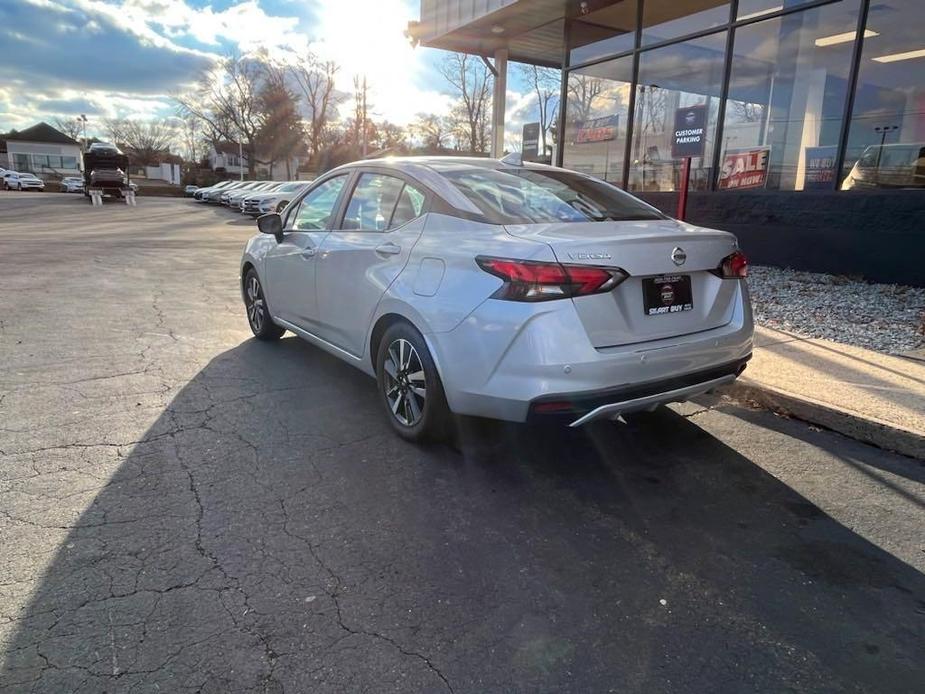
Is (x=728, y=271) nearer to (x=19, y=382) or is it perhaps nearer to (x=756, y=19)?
(x=19, y=382)

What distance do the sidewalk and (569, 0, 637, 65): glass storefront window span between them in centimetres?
910

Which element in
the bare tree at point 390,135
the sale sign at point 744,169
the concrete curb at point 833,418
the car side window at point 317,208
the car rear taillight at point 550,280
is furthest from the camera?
the bare tree at point 390,135

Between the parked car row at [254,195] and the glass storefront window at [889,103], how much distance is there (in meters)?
15.1

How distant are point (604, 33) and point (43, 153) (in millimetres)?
94972

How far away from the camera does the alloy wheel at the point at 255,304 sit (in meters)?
5.89

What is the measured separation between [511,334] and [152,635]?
6.17 feet

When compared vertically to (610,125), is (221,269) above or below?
below

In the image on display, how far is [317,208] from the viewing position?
198 inches

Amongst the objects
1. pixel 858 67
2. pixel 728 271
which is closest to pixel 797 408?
pixel 728 271

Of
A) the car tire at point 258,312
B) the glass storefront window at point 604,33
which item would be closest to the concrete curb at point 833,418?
the car tire at point 258,312

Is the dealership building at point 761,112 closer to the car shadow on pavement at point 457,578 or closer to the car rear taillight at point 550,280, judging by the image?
the car shadow on pavement at point 457,578

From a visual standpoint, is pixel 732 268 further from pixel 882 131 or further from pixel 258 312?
pixel 882 131

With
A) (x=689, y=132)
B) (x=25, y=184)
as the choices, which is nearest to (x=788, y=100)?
(x=689, y=132)

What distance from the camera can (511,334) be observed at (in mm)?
2969
